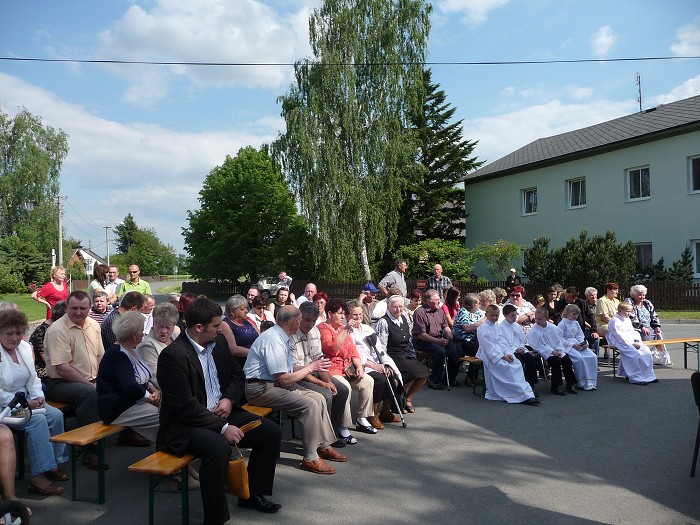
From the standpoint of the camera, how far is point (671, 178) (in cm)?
2416

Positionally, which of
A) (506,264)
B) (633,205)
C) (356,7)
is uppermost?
(356,7)

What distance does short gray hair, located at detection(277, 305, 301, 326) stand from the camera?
5.77 meters

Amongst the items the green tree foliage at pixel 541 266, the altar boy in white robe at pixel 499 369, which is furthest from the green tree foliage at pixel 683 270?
the altar boy in white robe at pixel 499 369

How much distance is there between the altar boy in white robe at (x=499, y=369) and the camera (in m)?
8.62

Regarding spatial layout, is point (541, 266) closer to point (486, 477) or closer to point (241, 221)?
point (486, 477)

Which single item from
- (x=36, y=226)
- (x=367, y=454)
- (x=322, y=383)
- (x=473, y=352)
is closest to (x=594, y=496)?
Result: (x=367, y=454)

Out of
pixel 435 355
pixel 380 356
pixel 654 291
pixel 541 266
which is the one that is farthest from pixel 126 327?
pixel 654 291

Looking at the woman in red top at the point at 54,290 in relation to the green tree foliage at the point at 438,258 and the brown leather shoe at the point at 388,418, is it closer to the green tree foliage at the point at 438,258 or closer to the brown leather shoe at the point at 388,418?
the brown leather shoe at the point at 388,418

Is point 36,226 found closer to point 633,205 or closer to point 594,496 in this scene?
point 633,205

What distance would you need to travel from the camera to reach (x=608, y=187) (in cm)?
2705

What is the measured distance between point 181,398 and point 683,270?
937 inches

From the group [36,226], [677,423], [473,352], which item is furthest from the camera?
[36,226]

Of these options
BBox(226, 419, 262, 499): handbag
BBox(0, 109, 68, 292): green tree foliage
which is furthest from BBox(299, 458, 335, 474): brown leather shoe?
BBox(0, 109, 68, 292): green tree foliage

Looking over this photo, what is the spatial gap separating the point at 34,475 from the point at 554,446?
5.10m
